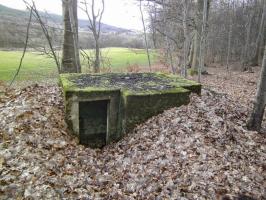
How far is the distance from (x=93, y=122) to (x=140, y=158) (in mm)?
2249

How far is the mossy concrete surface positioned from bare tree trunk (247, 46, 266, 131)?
5.91ft

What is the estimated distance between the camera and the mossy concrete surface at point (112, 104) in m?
7.41

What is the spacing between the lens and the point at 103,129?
26.7ft

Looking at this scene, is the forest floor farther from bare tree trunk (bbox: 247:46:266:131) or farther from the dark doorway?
the dark doorway

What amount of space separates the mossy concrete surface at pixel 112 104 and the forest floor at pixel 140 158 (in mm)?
302

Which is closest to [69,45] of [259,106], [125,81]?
[125,81]

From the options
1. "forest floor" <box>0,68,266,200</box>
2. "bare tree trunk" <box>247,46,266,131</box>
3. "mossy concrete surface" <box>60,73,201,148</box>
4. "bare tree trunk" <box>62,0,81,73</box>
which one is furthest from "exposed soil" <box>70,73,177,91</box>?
"bare tree trunk" <box>62,0,81,73</box>

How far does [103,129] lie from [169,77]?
3.36 meters

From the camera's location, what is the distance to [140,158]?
6.29 meters

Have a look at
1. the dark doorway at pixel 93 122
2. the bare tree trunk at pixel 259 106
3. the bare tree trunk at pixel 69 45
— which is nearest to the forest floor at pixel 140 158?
the bare tree trunk at pixel 259 106

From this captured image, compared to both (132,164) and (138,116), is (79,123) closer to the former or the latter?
(138,116)

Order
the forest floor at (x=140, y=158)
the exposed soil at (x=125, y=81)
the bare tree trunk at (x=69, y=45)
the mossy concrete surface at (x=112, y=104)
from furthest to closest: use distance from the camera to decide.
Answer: the bare tree trunk at (x=69, y=45)
the exposed soil at (x=125, y=81)
the mossy concrete surface at (x=112, y=104)
the forest floor at (x=140, y=158)

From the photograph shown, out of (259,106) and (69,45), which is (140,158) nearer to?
(259,106)

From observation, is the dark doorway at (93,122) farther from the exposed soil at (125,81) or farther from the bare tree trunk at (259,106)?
the bare tree trunk at (259,106)
